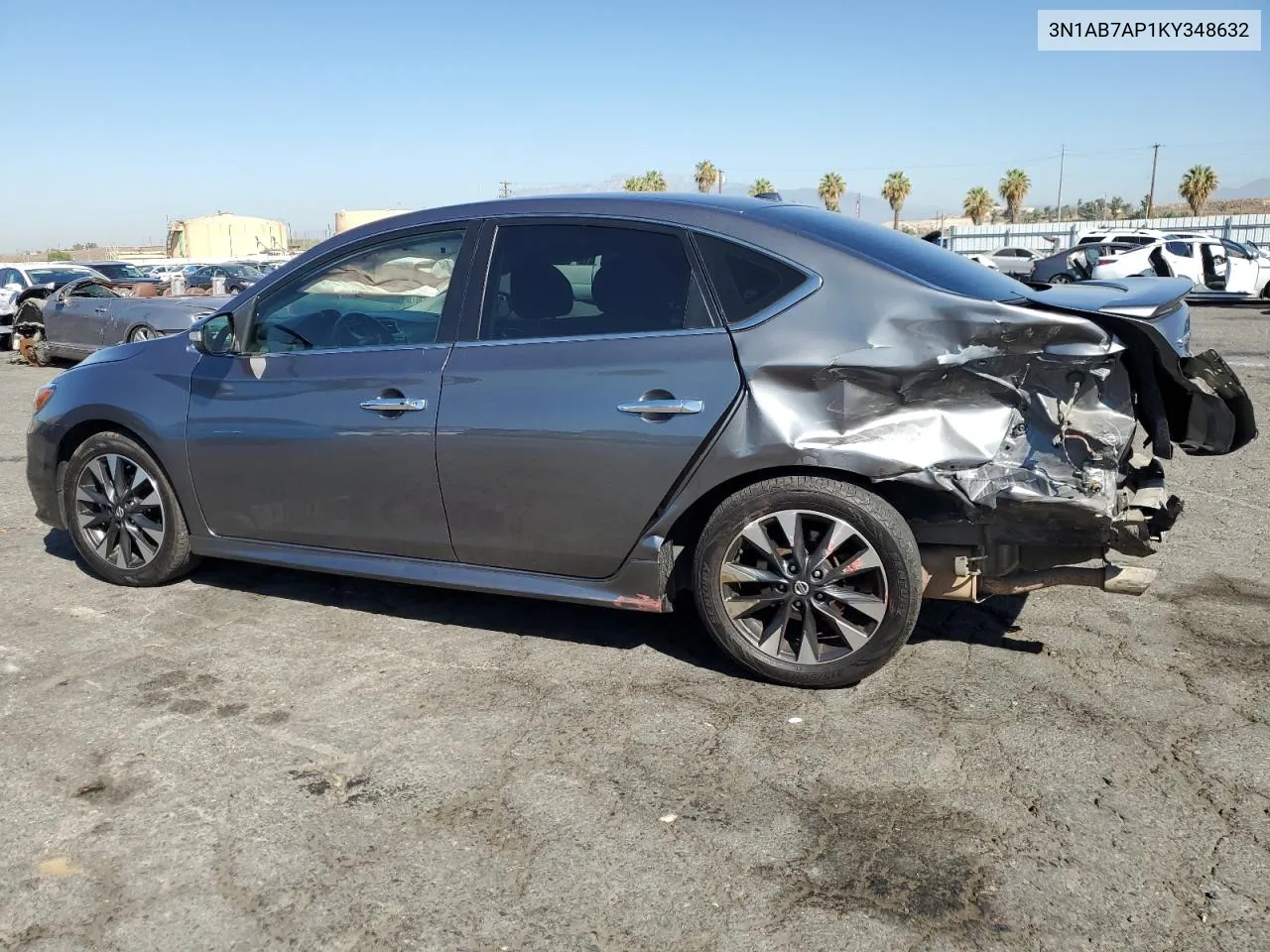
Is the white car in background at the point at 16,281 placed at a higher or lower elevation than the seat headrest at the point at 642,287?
lower

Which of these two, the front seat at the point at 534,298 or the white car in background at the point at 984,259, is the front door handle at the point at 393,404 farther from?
the white car in background at the point at 984,259

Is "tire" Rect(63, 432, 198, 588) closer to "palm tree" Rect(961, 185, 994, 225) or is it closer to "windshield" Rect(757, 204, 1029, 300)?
"windshield" Rect(757, 204, 1029, 300)

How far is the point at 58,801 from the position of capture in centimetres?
319

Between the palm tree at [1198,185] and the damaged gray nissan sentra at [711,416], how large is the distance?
219ft

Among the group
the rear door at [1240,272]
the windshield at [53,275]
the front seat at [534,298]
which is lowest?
the rear door at [1240,272]

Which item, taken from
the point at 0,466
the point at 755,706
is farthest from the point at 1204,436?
the point at 0,466

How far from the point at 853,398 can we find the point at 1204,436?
1.44 meters

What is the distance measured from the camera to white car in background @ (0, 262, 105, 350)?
61.3 feet

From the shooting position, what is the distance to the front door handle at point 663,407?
3785mm

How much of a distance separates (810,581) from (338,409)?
2.02 metres

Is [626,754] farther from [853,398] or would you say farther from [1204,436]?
[1204,436]

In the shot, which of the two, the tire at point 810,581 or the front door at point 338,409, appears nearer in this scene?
the tire at point 810,581

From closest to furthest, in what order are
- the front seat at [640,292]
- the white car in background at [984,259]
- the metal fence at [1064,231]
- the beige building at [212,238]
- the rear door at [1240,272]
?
the front seat at [640,292], the white car in background at [984,259], the rear door at [1240,272], the metal fence at [1064,231], the beige building at [212,238]

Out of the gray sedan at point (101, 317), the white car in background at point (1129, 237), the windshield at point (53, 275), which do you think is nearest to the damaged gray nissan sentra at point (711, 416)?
Result: the gray sedan at point (101, 317)
